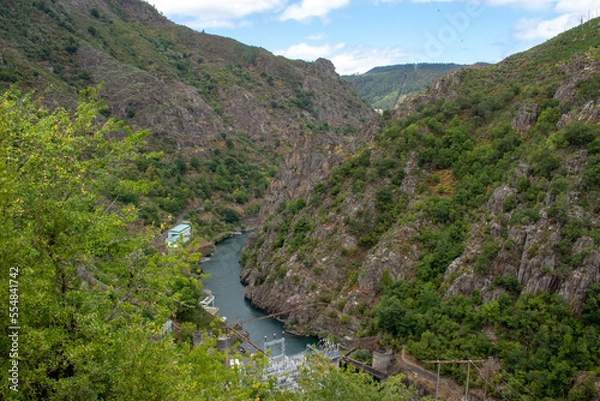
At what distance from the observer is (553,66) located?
48406mm

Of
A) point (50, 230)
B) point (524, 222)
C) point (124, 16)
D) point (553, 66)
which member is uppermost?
point (124, 16)

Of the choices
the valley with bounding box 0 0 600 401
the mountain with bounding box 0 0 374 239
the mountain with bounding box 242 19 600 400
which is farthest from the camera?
the mountain with bounding box 0 0 374 239

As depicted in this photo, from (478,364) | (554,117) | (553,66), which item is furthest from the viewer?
(553,66)

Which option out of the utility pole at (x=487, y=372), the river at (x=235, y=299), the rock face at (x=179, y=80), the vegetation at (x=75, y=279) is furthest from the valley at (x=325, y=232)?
the river at (x=235, y=299)

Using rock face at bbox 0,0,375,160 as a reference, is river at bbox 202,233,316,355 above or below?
below

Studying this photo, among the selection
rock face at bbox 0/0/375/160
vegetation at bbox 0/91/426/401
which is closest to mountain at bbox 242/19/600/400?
vegetation at bbox 0/91/426/401

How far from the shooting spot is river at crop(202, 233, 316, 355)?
42669 mm

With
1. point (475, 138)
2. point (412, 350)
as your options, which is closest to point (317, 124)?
point (475, 138)

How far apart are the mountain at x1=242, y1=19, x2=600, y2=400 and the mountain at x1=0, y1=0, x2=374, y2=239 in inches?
705

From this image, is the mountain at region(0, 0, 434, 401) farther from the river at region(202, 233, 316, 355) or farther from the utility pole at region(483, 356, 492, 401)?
the utility pole at region(483, 356, 492, 401)

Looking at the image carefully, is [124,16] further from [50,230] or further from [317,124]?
[50,230]

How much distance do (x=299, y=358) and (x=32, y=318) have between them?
30230mm

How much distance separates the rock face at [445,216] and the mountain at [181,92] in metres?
16.0

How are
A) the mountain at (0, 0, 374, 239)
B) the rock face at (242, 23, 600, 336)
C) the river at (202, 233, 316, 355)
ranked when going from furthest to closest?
the mountain at (0, 0, 374, 239), the river at (202, 233, 316, 355), the rock face at (242, 23, 600, 336)
